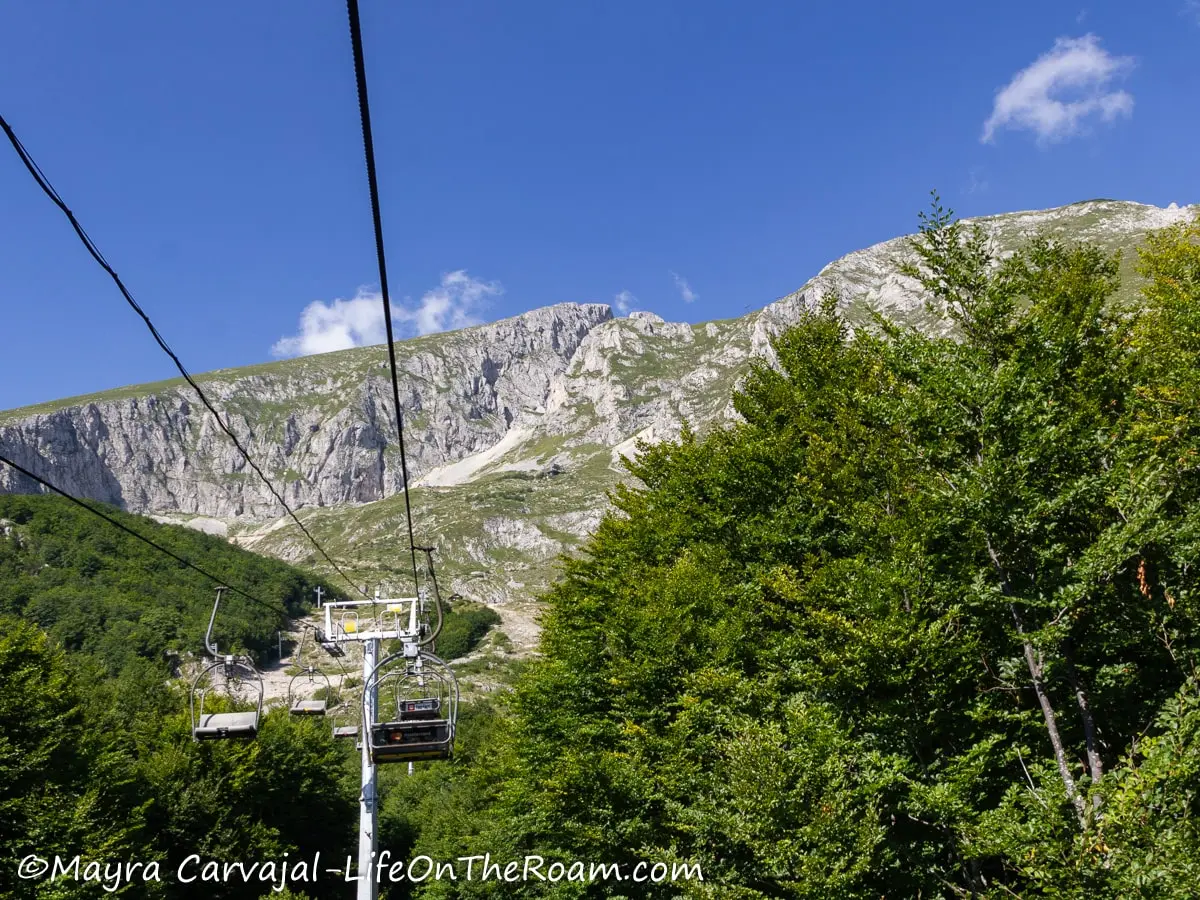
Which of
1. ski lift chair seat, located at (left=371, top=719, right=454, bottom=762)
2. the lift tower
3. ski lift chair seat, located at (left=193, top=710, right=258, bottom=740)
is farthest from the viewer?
the lift tower

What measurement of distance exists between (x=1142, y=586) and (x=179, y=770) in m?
45.4

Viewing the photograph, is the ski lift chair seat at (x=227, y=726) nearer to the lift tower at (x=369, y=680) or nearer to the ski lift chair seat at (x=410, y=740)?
the lift tower at (x=369, y=680)

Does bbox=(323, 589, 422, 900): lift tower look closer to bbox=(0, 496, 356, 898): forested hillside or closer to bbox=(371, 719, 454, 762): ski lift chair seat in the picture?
bbox=(371, 719, 454, 762): ski lift chair seat

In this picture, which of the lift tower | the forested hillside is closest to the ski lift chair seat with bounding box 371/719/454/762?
the lift tower

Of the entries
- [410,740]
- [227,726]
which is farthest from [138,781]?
[410,740]

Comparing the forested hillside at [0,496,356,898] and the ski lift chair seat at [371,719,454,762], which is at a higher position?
the ski lift chair seat at [371,719,454,762]

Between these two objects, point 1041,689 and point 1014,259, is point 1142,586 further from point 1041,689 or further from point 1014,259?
point 1014,259

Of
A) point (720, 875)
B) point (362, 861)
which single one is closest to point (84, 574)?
point (362, 861)

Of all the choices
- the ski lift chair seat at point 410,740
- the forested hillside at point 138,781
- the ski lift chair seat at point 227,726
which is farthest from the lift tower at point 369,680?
the forested hillside at point 138,781

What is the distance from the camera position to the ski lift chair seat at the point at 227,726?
792 inches

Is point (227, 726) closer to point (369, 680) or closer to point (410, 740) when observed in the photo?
point (369, 680)

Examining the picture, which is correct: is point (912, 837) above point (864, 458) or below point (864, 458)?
below

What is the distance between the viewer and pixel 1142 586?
13.6 metres

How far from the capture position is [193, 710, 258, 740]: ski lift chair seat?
20.1 metres
